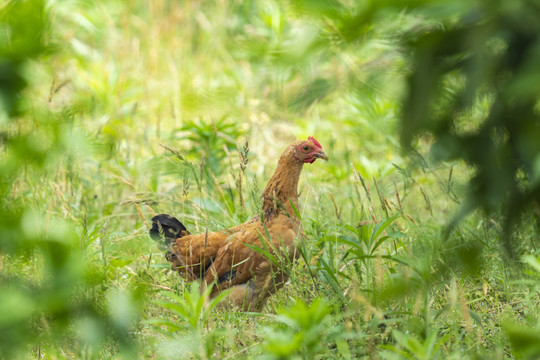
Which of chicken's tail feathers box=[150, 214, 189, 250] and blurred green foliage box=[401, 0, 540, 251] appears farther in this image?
chicken's tail feathers box=[150, 214, 189, 250]

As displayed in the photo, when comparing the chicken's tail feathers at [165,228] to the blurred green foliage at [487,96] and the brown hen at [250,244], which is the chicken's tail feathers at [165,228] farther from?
the blurred green foliage at [487,96]

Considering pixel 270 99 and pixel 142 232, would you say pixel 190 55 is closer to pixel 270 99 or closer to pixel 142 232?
pixel 142 232

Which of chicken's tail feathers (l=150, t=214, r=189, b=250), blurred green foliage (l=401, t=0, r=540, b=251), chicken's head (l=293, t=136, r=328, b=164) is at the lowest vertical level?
chicken's tail feathers (l=150, t=214, r=189, b=250)

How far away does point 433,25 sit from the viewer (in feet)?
3.59

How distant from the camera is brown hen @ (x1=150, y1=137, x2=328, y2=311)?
3291 millimetres

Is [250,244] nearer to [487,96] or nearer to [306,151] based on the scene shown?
[306,151]

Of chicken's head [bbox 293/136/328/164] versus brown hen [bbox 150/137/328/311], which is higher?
chicken's head [bbox 293/136/328/164]

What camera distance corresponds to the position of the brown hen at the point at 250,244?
3.29m

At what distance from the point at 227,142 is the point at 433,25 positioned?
362cm

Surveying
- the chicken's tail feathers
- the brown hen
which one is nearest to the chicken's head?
the brown hen

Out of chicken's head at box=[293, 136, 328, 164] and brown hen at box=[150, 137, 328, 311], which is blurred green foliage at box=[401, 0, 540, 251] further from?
chicken's head at box=[293, 136, 328, 164]

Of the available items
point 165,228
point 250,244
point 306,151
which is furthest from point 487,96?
point 165,228

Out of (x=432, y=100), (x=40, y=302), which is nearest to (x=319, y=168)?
(x=432, y=100)

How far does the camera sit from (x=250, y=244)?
3295 millimetres
